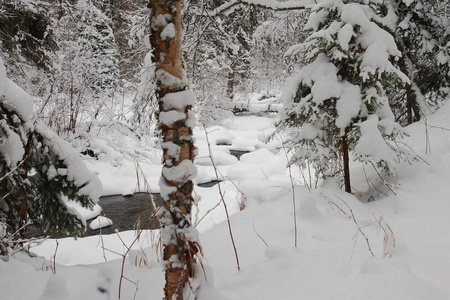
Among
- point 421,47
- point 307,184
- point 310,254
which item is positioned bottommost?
point 310,254

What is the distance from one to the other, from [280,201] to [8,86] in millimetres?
2870

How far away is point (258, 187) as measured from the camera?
191 inches

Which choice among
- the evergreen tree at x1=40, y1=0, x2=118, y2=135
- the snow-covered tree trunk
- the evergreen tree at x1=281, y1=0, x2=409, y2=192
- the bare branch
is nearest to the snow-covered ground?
the snow-covered tree trunk

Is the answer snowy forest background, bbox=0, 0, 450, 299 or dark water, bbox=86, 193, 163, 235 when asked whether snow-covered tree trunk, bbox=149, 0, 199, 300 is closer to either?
snowy forest background, bbox=0, 0, 450, 299

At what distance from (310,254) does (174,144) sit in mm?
1384

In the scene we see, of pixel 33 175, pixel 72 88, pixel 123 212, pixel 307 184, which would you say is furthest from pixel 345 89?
pixel 72 88

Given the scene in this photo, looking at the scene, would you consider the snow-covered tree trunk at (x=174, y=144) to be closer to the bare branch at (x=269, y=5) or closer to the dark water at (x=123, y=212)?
the bare branch at (x=269, y=5)

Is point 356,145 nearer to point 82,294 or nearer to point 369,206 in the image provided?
point 369,206

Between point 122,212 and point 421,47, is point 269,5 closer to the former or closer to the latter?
point 421,47

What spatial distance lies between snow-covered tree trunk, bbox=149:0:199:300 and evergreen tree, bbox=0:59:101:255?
1.05m

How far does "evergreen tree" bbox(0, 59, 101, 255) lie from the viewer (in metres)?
2.07

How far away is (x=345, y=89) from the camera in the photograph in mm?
3514

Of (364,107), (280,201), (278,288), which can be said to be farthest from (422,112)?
(278,288)

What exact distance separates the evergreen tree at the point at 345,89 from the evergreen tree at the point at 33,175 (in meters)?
2.52
